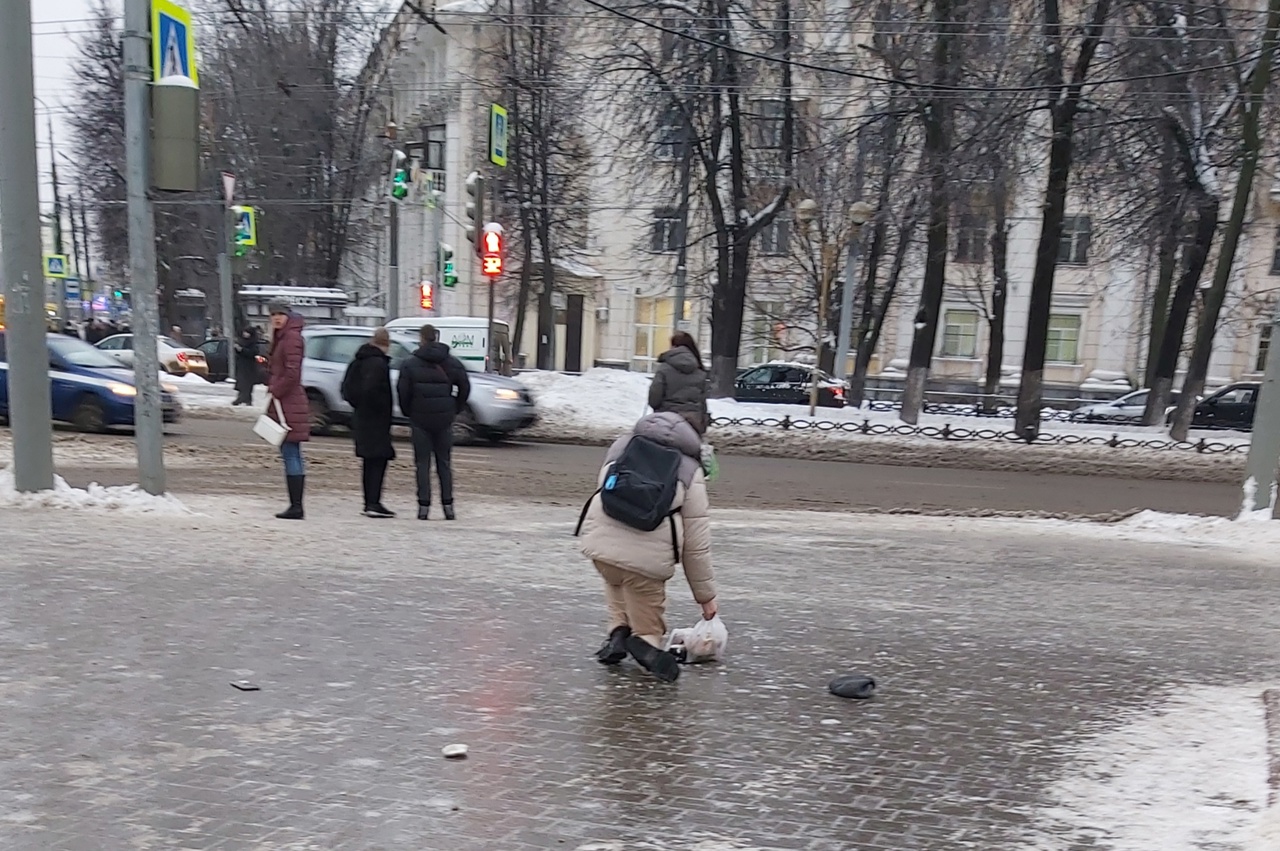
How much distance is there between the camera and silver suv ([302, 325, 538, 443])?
17031mm

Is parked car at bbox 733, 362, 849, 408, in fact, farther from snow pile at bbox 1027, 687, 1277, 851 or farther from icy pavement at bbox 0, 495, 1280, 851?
snow pile at bbox 1027, 687, 1277, 851

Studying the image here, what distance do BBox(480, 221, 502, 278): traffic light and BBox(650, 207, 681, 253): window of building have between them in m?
6.87

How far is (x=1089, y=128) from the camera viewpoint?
20.1 metres

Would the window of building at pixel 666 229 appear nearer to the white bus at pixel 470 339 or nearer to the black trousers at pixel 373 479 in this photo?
the white bus at pixel 470 339

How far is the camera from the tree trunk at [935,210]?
20.2 metres

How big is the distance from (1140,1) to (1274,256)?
27820 mm

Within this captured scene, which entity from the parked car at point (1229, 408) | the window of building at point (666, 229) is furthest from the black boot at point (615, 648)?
the parked car at point (1229, 408)

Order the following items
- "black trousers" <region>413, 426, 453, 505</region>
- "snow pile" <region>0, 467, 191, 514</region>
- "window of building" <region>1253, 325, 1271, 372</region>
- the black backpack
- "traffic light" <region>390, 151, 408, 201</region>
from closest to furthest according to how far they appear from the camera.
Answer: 1. the black backpack
2. "snow pile" <region>0, 467, 191, 514</region>
3. "black trousers" <region>413, 426, 453, 505</region>
4. "traffic light" <region>390, 151, 408, 201</region>
5. "window of building" <region>1253, 325, 1271, 372</region>

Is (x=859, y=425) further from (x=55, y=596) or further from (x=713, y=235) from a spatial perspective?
(x=55, y=596)

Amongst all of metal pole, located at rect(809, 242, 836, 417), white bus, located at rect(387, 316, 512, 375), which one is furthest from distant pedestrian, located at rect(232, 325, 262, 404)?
metal pole, located at rect(809, 242, 836, 417)

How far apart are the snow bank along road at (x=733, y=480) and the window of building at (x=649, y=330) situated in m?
32.9

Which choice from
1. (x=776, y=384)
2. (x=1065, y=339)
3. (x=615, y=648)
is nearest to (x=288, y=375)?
(x=615, y=648)

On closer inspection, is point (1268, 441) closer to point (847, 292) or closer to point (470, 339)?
point (847, 292)

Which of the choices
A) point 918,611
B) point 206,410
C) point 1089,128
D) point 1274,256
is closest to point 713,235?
point 1089,128
